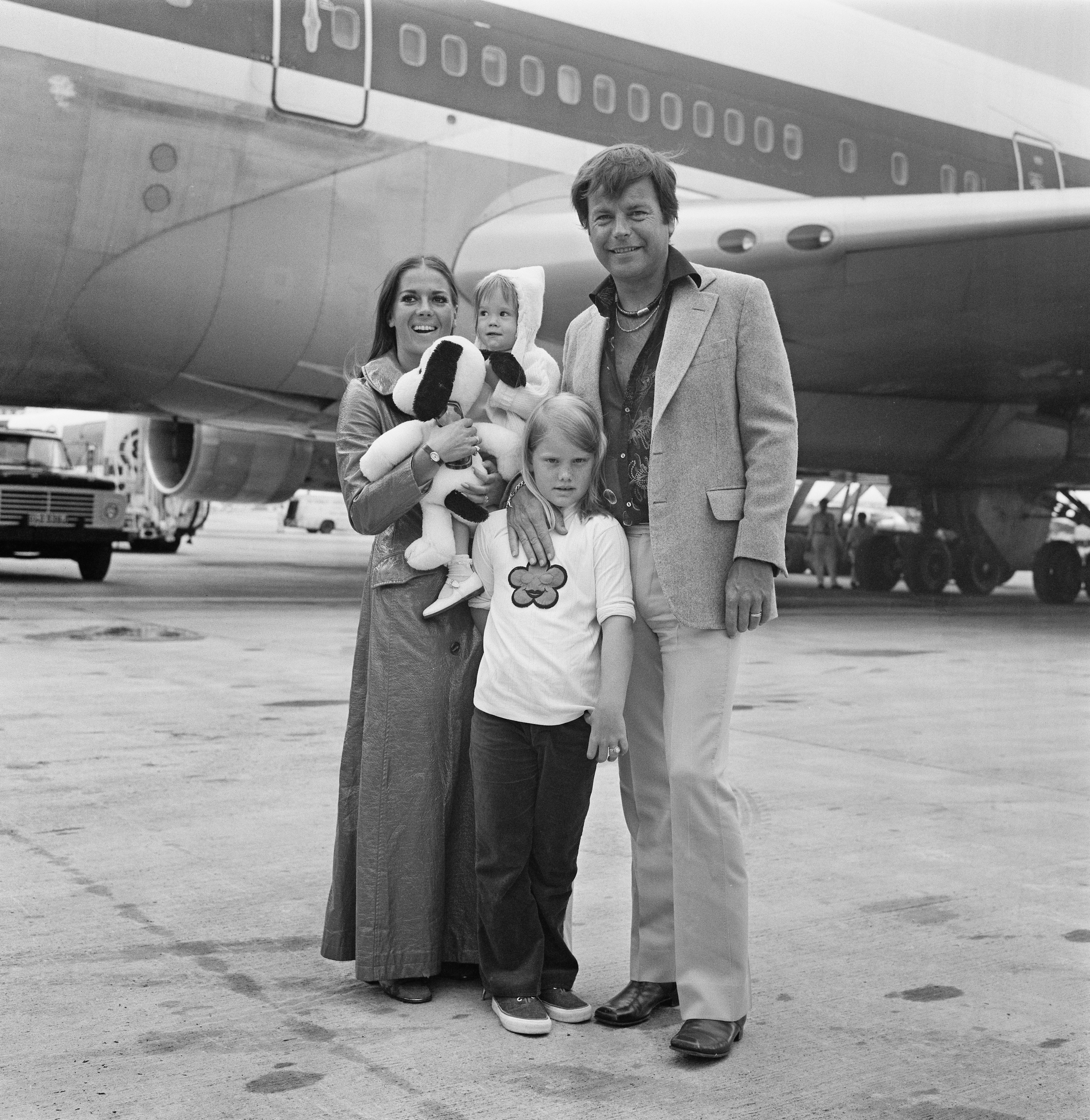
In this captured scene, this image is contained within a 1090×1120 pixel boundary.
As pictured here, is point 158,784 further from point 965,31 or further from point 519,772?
point 965,31

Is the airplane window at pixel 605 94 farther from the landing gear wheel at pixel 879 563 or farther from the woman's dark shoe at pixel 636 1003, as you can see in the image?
the landing gear wheel at pixel 879 563

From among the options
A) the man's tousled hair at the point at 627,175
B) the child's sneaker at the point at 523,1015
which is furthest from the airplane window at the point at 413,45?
the child's sneaker at the point at 523,1015

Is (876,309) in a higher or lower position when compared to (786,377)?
higher

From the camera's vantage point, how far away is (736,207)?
9773 millimetres

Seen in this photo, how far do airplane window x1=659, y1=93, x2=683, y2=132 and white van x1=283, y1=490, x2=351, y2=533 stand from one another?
31043 mm

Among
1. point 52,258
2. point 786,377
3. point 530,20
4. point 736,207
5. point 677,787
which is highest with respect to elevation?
point 530,20

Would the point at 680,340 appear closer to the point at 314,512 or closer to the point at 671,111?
the point at 671,111

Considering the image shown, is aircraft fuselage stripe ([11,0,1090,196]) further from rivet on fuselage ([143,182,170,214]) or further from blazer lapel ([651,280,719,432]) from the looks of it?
blazer lapel ([651,280,719,432])

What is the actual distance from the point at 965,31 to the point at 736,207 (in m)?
3.65

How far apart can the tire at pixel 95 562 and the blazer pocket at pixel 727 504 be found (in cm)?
1149

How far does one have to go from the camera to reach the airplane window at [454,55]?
8828mm

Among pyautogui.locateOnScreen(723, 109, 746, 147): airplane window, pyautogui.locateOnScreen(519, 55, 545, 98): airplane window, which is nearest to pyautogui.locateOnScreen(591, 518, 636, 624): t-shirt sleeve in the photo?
pyautogui.locateOnScreen(519, 55, 545, 98): airplane window

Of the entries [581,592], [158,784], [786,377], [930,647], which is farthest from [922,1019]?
[930,647]

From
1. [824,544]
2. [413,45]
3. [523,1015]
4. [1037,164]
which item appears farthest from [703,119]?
[824,544]
